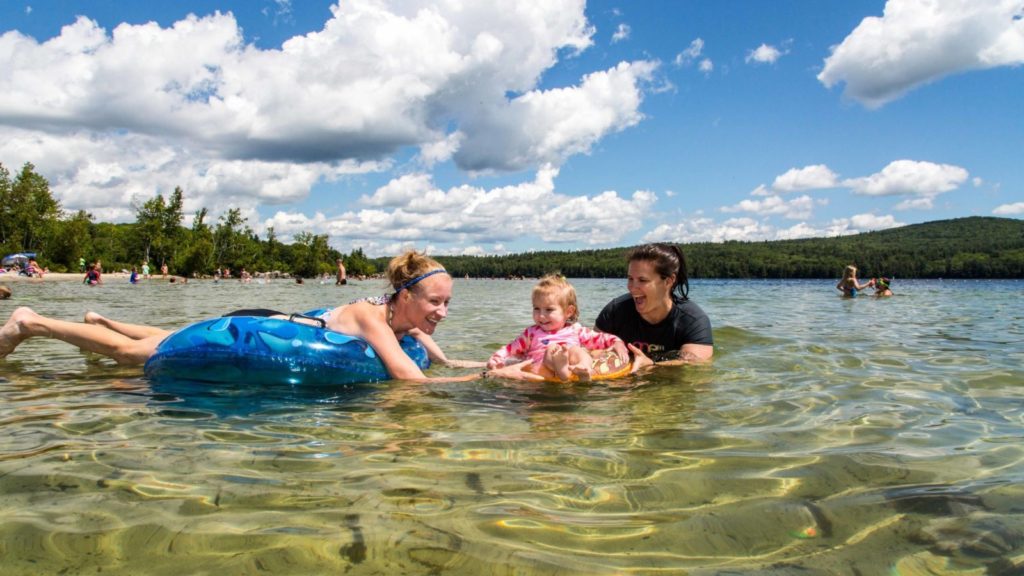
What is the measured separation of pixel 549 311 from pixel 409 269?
1.59 metres

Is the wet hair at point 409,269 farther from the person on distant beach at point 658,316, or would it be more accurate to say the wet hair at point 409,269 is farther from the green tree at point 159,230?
the green tree at point 159,230

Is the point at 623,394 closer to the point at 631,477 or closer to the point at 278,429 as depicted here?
the point at 631,477

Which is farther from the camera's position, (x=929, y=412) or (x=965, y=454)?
(x=929, y=412)

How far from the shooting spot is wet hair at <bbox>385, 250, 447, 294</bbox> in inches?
227

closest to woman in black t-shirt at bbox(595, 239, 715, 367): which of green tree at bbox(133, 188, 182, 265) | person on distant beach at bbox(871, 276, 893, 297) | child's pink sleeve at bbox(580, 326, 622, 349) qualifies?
child's pink sleeve at bbox(580, 326, 622, 349)

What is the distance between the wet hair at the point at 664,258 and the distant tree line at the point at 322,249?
4.26 meters

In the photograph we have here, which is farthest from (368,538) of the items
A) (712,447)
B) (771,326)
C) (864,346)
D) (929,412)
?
(771,326)

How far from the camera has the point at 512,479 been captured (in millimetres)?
3004

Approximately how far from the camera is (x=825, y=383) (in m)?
5.91

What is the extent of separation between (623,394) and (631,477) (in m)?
2.49

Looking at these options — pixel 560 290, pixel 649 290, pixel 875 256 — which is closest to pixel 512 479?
pixel 560 290

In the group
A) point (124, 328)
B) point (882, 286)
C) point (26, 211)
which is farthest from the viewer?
point (26, 211)

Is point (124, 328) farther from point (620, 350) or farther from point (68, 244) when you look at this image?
point (68, 244)

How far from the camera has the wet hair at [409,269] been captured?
5773mm
